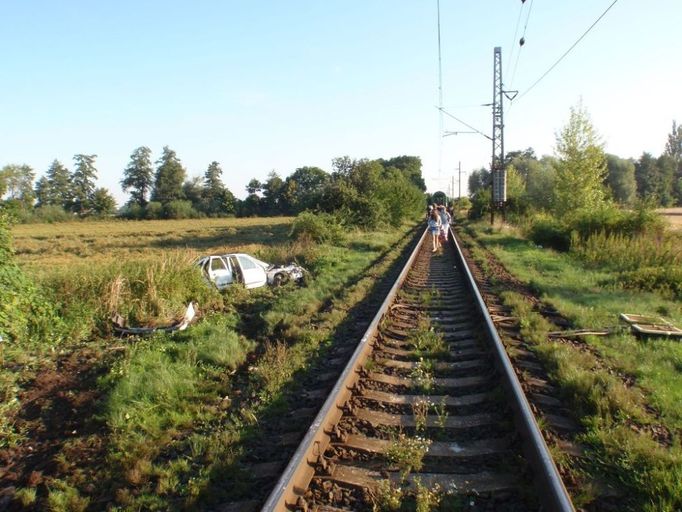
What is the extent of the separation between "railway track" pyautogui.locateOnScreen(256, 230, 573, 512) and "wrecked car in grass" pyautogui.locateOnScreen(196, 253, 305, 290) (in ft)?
22.0

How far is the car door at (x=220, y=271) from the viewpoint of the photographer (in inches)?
479

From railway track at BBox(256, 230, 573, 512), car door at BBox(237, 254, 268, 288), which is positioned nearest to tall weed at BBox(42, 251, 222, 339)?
car door at BBox(237, 254, 268, 288)

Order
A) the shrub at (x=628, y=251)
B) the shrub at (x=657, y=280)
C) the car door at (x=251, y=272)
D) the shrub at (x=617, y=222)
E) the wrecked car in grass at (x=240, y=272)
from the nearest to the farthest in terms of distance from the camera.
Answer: the shrub at (x=657, y=280) < the wrecked car in grass at (x=240, y=272) < the car door at (x=251, y=272) < the shrub at (x=628, y=251) < the shrub at (x=617, y=222)

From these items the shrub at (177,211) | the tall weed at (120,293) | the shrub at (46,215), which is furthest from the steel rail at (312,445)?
the shrub at (177,211)

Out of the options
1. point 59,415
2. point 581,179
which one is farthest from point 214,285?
point 581,179

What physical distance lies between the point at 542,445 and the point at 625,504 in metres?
0.57

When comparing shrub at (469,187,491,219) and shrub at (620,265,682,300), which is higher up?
shrub at (469,187,491,219)

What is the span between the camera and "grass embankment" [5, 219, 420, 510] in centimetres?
364

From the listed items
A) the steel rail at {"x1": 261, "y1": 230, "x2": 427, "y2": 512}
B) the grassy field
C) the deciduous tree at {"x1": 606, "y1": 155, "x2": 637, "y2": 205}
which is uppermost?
the deciduous tree at {"x1": 606, "y1": 155, "x2": 637, "y2": 205}

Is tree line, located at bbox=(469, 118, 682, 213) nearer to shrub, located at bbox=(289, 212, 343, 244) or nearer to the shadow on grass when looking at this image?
shrub, located at bbox=(289, 212, 343, 244)

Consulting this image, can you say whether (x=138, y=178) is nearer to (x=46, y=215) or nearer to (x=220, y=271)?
(x=46, y=215)

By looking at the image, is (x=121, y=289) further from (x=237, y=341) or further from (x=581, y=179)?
(x=581, y=179)

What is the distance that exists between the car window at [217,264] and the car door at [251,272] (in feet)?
1.53

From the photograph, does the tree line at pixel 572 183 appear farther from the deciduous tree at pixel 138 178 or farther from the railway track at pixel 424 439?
the deciduous tree at pixel 138 178
